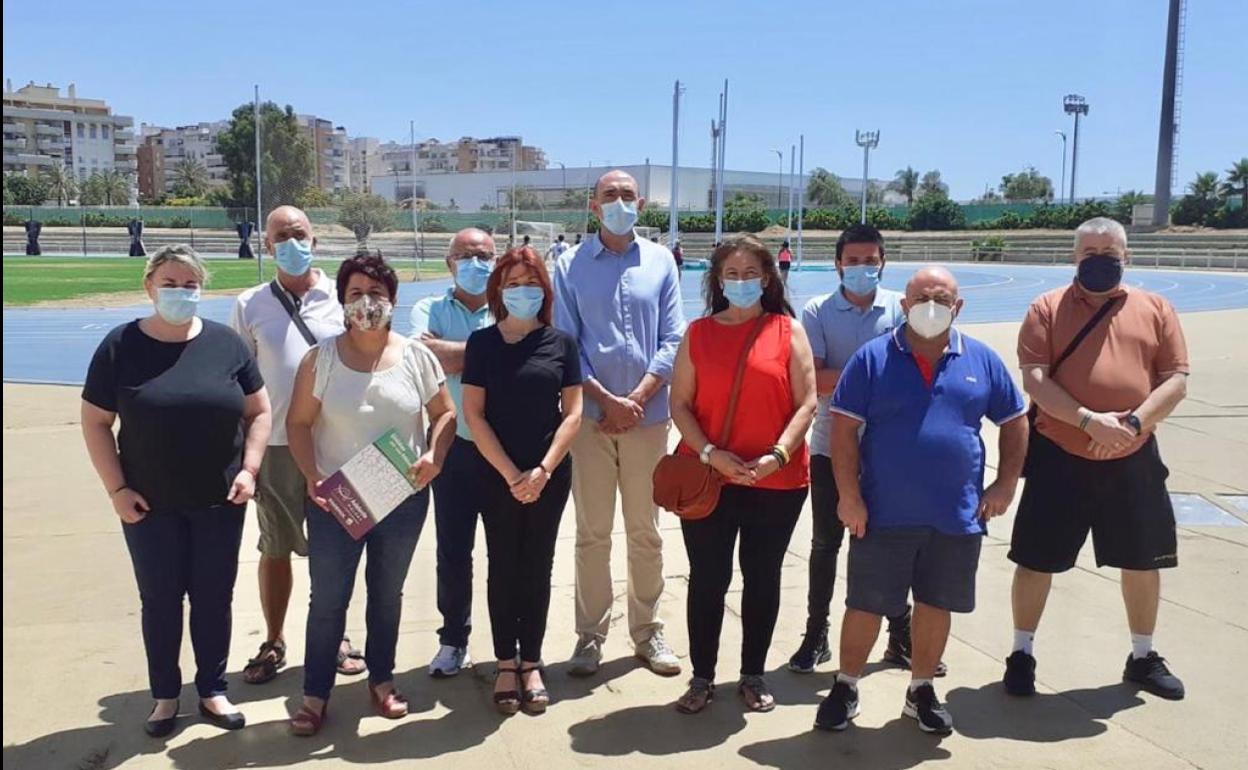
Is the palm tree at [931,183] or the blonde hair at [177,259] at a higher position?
the palm tree at [931,183]

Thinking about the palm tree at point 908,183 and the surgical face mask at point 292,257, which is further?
the palm tree at point 908,183

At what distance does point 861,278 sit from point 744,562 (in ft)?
A: 4.54

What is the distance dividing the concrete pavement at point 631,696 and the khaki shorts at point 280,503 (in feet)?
1.97

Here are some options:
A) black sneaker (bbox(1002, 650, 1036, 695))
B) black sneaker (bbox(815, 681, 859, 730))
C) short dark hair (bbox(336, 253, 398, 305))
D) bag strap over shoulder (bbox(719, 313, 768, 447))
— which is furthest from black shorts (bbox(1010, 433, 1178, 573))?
short dark hair (bbox(336, 253, 398, 305))

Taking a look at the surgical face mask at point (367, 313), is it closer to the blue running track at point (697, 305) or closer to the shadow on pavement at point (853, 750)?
the shadow on pavement at point (853, 750)

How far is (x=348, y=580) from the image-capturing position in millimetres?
4098

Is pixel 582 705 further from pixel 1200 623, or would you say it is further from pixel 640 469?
pixel 1200 623

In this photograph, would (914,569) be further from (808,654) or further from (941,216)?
(941,216)

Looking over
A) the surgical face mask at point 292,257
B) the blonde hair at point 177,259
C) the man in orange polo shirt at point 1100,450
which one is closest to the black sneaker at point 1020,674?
the man in orange polo shirt at point 1100,450

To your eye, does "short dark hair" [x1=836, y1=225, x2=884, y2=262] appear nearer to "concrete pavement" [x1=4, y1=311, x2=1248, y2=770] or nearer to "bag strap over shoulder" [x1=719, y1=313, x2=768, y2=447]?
"bag strap over shoulder" [x1=719, y1=313, x2=768, y2=447]

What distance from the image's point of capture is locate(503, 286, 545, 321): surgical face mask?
13.8 feet

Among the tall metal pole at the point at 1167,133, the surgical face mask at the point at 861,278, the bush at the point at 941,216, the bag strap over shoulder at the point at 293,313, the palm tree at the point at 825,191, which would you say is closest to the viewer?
the bag strap over shoulder at the point at 293,313

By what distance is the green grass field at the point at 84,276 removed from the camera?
1073 inches

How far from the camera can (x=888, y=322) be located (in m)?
4.71
